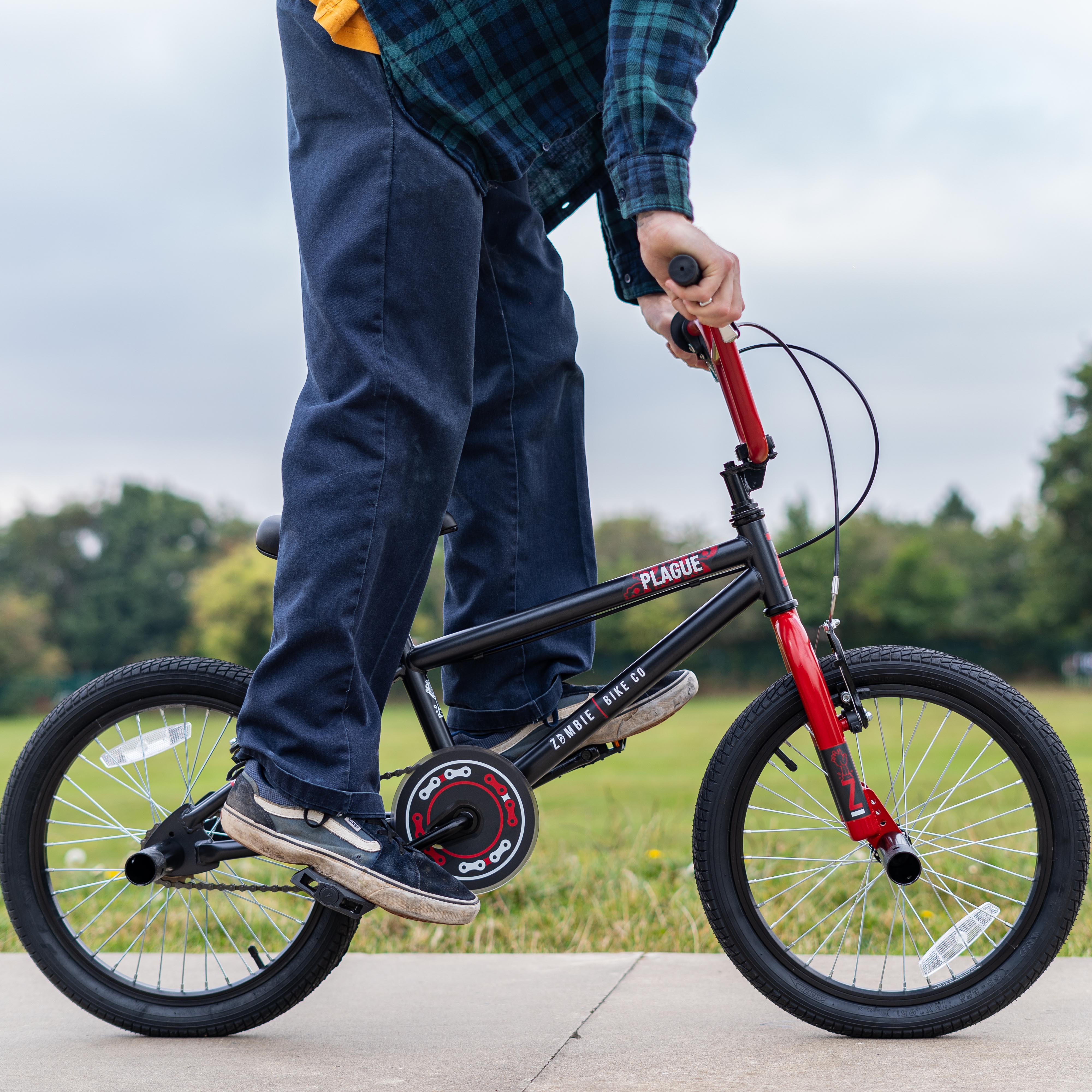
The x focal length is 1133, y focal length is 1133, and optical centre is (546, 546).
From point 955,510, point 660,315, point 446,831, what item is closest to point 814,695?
point 446,831

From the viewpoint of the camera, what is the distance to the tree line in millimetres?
45969

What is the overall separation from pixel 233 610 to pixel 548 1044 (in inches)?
2849

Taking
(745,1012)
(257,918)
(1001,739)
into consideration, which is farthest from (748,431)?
(257,918)

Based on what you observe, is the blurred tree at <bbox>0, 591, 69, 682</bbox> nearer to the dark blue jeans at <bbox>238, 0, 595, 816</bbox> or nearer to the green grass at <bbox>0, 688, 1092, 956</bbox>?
the green grass at <bbox>0, 688, 1092, 956</bbox>

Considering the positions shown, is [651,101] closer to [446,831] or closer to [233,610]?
[446,831]

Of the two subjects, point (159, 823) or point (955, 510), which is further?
point (955, 510)

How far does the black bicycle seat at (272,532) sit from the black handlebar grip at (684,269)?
549mm

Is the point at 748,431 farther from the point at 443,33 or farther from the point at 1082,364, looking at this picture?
the point at 1082,364

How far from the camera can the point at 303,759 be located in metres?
1.68

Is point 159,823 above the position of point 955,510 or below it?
below

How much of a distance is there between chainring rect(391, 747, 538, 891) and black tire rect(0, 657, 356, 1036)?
25cm

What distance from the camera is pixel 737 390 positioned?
190 cm

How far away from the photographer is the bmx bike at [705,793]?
184 cm

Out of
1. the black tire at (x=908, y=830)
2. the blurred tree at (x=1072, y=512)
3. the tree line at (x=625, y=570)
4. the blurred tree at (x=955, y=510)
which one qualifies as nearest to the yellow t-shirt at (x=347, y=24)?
the black tire at (x=908, y=830)
